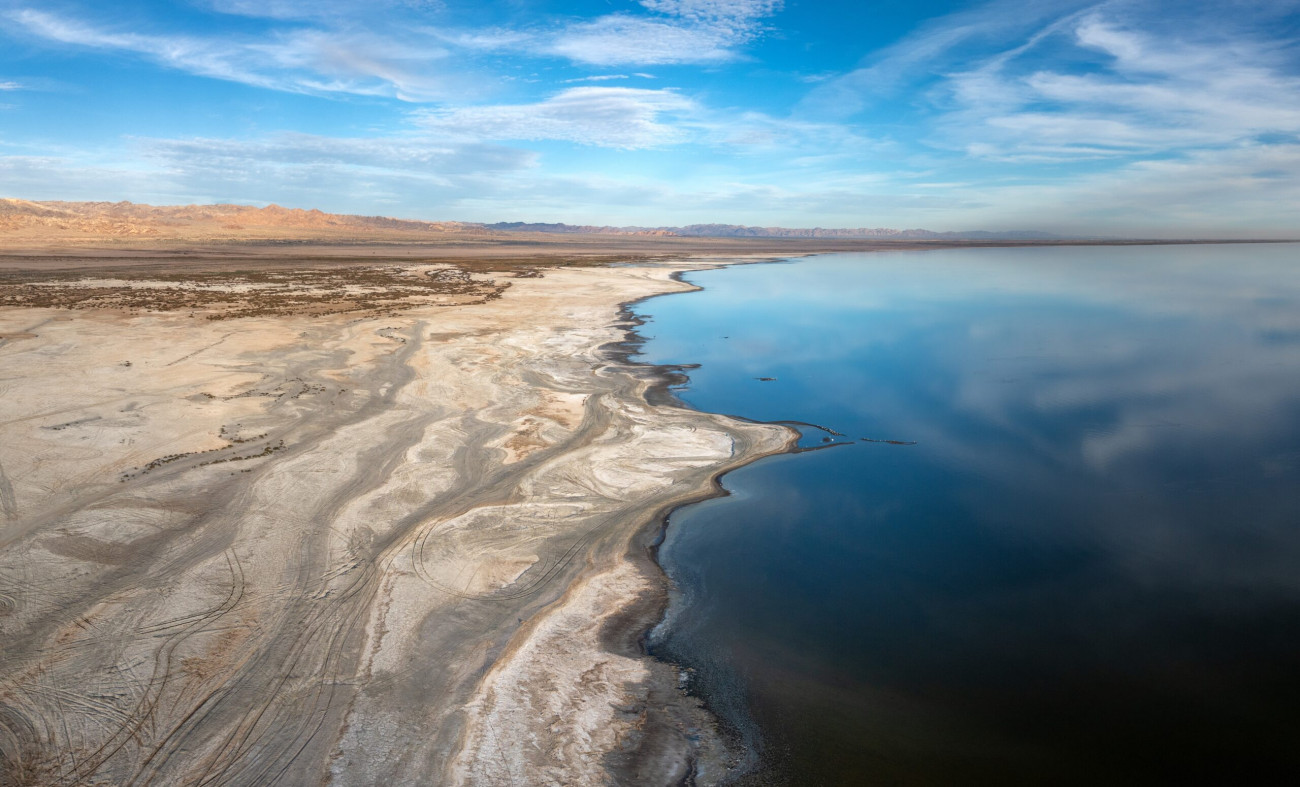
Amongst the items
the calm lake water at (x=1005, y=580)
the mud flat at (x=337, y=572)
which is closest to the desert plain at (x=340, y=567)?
the mud flat at (x=337, y=572)

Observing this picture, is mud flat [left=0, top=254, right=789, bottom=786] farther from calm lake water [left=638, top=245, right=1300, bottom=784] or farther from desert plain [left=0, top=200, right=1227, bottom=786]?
calm lake water [left=638, top=245, right=1300, bottom=784]

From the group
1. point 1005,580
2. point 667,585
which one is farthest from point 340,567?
point 1005,580

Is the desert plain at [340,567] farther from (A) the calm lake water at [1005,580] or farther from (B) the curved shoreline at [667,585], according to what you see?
(A) the calm lake water at [1005,580]

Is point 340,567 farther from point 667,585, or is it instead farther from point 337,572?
point 667,585

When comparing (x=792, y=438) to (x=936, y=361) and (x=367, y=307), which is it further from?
(x=367, y=307)

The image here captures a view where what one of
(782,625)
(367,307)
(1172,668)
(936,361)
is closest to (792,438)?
(782,625)

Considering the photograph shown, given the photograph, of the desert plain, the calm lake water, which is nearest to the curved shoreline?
the desert plain
